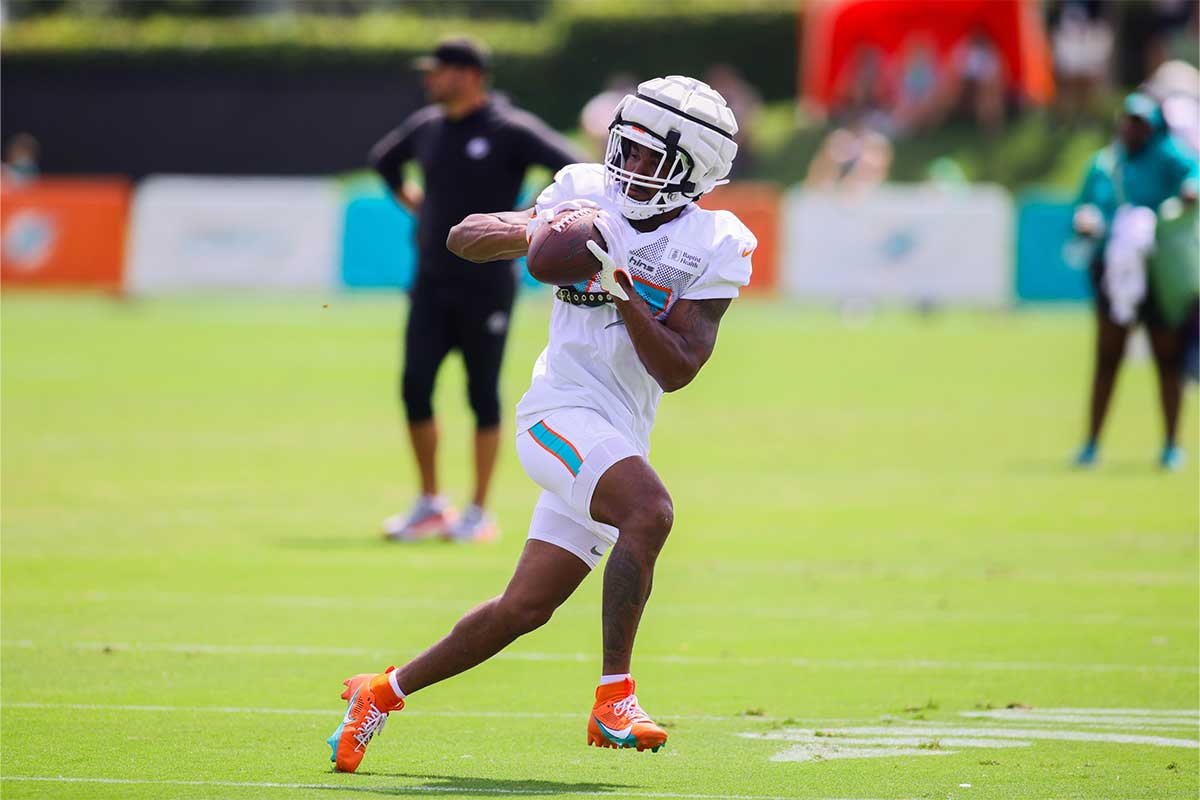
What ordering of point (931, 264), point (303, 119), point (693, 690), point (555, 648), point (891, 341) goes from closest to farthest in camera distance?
point (693, 690) < point (555, 648) < point (891, 341) < point (931, 264) < point (303, 119)

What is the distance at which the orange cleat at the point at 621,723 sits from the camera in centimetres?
561

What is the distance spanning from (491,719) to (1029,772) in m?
1.84

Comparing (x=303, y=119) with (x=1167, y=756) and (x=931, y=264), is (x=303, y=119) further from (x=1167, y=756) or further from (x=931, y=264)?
(x=1167, y=756)

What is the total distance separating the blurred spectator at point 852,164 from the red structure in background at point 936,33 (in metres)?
1.53

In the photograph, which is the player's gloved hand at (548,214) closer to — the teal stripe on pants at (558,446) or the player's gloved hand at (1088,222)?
the teal stripe on pants at (558,446)

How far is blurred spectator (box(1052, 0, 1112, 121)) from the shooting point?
109 feet

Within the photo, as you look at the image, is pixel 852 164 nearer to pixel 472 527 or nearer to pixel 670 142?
pixel 472 527

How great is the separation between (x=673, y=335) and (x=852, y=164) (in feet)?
73.1

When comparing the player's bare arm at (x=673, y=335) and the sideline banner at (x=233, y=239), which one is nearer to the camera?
the player's bare arm at (x=673, y=335)

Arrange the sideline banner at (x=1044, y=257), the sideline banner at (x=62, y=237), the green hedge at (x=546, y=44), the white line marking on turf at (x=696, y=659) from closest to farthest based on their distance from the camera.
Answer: the white line marking on turf at (x=696, y=659) → the sideline banner at (x=1044, y=257) → the sideline banner at (x=62, y=237) → the green hedge at (x=546, y=44)

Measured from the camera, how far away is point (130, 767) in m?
5.91

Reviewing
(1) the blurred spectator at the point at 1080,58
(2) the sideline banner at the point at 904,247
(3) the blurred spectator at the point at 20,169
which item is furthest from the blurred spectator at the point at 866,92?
(3) the blurred spectator at the point at 20,169

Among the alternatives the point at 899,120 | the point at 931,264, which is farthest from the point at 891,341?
the point at 899,120

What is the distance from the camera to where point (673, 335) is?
580 centimetres
